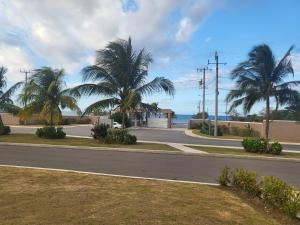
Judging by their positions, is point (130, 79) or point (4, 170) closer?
point (4, 170)

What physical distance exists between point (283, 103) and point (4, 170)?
1971 centimetres

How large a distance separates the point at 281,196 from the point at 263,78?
19528 millimetres

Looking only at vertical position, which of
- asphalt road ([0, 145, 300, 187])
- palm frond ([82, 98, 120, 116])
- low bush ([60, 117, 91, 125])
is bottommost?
asphalt road ([0, 145, 300, 187])

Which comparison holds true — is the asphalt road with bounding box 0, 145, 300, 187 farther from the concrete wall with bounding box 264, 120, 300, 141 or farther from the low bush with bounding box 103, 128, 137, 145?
the concrete wall with bounding box 264, 120, 300, 141

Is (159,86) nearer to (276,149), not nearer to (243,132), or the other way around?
(276,149)

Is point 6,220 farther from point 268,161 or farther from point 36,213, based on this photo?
point 268,161

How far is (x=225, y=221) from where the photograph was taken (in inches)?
292

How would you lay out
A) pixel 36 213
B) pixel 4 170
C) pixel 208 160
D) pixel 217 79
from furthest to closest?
1. pixel 217 79
2. pixel 208 160
3. pixel 4 170
4. pixel 36 213

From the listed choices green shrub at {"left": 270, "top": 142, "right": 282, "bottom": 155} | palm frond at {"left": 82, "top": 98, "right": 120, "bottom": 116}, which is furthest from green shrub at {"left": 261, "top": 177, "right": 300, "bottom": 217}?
palm frond at {"left": 82, "top": 98, "right": 120, "bottom": 116}

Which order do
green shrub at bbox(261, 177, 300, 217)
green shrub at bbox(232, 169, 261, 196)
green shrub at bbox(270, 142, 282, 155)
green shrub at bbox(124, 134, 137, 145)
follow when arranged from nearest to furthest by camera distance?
green shrub at bbox(261, 177, 300, 217) < green shrub at bbox(232, 169, 261, 196) < green shrub at bbox(270, 142, 282, 155) < green shrub at bbox(124, 134, 137, 145)

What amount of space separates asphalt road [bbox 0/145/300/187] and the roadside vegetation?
262cm

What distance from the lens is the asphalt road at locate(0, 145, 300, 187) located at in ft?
46.1

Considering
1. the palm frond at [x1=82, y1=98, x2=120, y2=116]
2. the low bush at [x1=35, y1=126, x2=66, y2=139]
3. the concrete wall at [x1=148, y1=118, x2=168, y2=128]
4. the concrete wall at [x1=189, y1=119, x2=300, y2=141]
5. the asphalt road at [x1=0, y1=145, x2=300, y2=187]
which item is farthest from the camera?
the concrete wall at [x1=148, y1=118, x2=168, y2=128]

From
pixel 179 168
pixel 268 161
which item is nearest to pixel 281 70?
pixel 268 161
